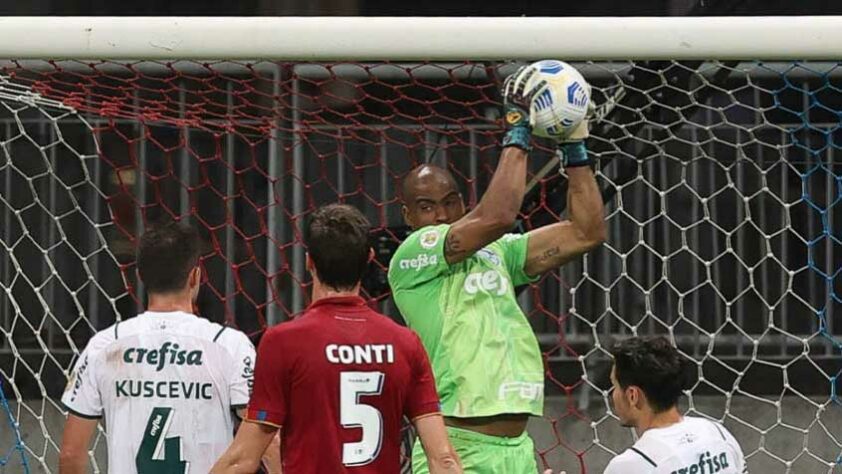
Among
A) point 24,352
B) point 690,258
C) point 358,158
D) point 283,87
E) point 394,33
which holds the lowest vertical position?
point 24,352

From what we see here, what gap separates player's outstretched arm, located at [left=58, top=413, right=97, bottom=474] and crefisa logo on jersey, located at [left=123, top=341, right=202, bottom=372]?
0.22 meters

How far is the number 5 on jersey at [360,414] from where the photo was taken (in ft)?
10.6

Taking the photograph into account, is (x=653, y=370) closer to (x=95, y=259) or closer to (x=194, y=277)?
(x=194, y=277)

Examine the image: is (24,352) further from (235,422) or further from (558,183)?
(235,422)

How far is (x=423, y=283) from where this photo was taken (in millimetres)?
4094

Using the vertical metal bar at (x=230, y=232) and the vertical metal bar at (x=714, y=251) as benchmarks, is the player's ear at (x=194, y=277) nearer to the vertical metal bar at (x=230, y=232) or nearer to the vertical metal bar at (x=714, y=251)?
the vertical metal bar at (x=230, y=232)

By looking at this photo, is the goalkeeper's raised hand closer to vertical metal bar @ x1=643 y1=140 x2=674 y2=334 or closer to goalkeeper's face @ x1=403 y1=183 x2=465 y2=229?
goalkeeper's face @ x1=403 y1=183 x2=465 y2=229

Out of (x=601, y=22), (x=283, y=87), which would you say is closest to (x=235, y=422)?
(x=601, y=22)

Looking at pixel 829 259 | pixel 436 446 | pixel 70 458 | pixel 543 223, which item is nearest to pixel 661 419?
pixel 436 446

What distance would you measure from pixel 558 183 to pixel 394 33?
2.07 metres

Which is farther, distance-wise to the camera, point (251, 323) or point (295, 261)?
point (251, 323)

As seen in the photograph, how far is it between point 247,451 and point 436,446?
A: 44cm

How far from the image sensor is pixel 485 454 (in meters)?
3.90

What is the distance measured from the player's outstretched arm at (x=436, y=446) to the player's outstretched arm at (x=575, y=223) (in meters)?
0.91
